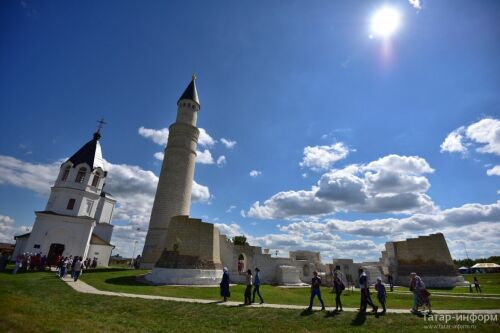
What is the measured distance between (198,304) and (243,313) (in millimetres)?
2570

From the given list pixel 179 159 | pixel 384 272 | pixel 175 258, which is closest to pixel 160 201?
pixel 179 159

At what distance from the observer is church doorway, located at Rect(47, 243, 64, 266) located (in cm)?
2728

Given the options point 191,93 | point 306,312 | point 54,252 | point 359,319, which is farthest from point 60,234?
point 359,319

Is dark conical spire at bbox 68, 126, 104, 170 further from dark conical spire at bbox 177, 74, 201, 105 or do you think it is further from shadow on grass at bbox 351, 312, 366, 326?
shadow on grass at bbox 351, 312, 366, 326

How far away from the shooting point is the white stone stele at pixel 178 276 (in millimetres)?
19875

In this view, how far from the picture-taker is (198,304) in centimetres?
1205

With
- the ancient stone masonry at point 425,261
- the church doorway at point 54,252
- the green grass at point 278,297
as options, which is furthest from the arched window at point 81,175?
the ancient stone masonry at point 425,261

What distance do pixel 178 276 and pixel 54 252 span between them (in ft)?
55.6

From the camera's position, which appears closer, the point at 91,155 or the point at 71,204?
the point at 71,204

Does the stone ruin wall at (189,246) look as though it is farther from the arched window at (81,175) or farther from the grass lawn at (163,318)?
the arched window at (81,175)

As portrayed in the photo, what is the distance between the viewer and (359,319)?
10.1m

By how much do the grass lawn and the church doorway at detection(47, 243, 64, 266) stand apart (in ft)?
61.5

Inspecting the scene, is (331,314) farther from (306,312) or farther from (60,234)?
(60,234)

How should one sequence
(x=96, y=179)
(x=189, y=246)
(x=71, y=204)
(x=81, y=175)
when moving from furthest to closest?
(x=96, y=179), (x=81, y=175), (x=71, y=204), (x=189, y=246)
